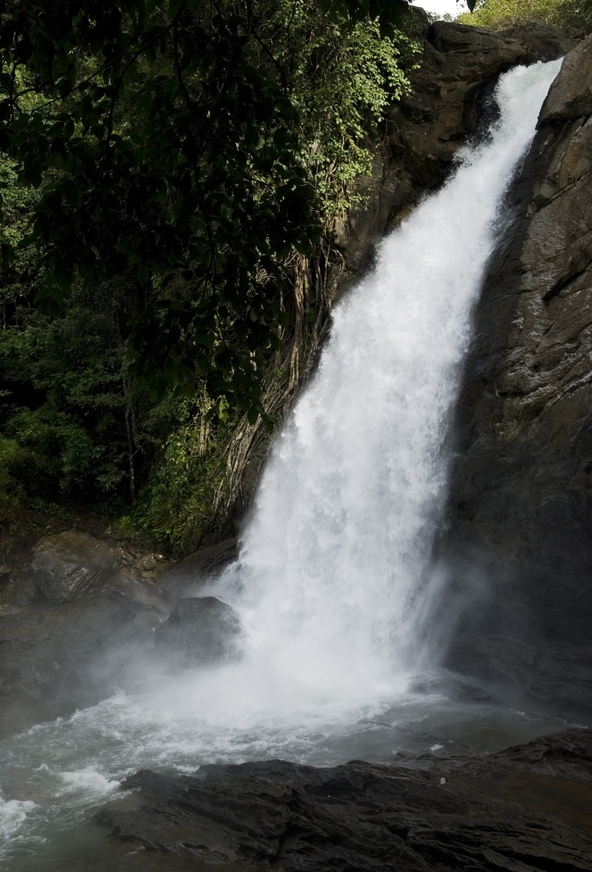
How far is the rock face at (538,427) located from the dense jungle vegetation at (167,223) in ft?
9.28

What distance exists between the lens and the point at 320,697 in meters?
8.09

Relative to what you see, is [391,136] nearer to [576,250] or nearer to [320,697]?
[576,250]

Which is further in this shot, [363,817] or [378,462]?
[378,462]

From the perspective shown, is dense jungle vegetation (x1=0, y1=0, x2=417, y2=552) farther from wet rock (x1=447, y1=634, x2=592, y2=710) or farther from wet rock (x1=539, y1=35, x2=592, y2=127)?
wet rock (x1=447, y1=634, x2=592, y2=710)

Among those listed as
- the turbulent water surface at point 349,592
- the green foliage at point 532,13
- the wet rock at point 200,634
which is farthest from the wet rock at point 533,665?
the green foliage at point 532,13

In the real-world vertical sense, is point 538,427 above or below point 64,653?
above

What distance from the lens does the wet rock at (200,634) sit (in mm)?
9117

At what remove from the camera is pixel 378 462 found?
32.9 feet

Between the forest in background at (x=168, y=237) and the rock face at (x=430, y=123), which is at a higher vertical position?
the rock face at (x=430, y=123)

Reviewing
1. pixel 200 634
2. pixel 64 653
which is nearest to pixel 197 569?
pixel 200 634

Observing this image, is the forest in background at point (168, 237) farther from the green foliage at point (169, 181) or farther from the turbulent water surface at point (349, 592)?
the turbulent water surface at point (349, 592)

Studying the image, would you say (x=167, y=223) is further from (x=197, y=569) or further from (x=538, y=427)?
(x=197, y=569)

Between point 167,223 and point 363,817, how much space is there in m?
3.73

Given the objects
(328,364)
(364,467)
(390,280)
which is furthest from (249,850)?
(390,280)
